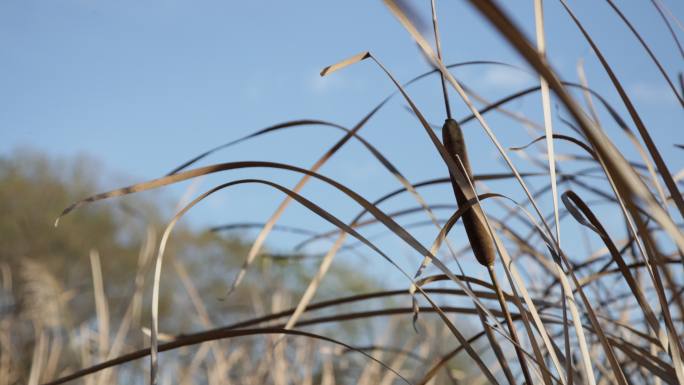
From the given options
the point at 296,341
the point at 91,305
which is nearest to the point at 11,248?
the point at 91,305

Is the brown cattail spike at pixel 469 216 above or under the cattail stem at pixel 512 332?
above

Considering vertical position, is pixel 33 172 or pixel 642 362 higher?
pixel 33 172

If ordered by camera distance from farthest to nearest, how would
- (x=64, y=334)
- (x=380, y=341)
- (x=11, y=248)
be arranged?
(x=11, y=248)
(x=64, y=334)
(x=380, y=341)

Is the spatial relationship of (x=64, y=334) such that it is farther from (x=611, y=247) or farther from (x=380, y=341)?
(x=611, y=247)

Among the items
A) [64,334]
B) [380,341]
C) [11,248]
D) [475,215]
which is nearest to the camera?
[475,215]

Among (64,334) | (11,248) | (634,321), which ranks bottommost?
(64,334)

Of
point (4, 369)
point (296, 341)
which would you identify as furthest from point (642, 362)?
point (4, 369)

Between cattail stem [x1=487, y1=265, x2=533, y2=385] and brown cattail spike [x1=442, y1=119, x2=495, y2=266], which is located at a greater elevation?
brown cattail spike [x1=442, y1=119, x2=495, y2=266]

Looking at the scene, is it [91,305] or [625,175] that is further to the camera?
[91,305]
